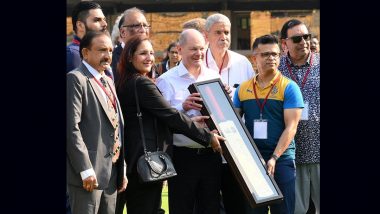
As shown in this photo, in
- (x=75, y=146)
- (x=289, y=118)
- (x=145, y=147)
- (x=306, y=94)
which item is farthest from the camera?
(x=306, y=94)

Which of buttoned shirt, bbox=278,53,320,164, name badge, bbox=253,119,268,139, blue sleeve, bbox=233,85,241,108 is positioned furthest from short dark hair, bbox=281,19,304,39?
name badge, bbox=253,119,268,139

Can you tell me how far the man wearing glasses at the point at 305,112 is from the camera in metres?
6.18

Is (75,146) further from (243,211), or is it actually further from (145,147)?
(243,211)

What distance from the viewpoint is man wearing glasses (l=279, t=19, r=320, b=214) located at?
6.18 metres

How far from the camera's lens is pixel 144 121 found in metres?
5.25

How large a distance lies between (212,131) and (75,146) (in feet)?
3.65

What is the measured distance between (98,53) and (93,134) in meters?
0.53

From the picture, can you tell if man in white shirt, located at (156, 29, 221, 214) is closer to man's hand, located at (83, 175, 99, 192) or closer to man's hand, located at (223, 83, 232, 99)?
man's hand, located at (223, 83, 232, 99)

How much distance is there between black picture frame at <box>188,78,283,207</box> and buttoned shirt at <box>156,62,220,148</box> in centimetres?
16

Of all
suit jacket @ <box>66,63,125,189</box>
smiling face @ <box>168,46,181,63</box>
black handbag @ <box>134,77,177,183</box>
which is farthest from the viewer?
smiling face @ <box>168,46,181,63</box>

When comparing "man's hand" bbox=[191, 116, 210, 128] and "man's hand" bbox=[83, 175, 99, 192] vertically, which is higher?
"man's hand" bbox=[191, 116, 210, 128]

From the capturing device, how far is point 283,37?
643 cm

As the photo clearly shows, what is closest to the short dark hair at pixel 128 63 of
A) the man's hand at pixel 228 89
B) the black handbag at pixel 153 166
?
the black handbag at pixel 153 166

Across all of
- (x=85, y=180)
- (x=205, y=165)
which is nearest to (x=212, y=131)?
(x=205, y=165)
